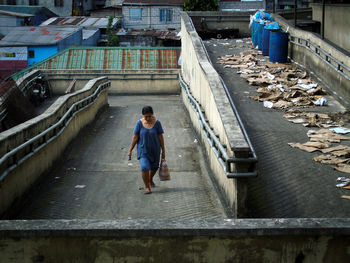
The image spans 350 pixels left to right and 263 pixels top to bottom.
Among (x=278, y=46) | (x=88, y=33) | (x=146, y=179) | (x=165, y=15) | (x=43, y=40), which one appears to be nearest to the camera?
(x=146, y=179)

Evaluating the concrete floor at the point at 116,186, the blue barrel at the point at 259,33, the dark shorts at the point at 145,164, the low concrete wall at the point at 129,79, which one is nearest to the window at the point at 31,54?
the low concrete wall at the point at 129,79

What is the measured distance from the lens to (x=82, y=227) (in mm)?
4809

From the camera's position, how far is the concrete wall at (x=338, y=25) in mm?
15500

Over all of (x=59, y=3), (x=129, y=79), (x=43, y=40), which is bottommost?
Answer: (x=129, y=79)

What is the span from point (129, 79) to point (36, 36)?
737 inches

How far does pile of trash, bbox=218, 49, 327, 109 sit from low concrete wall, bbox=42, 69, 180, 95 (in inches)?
240

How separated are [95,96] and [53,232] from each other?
11428 millimetres

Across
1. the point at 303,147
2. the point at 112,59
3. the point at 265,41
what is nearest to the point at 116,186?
the point at 303,147

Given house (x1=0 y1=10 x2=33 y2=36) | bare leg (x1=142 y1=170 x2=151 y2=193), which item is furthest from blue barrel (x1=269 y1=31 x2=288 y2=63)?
house (x1=0 y1=10 x2=33 y2=36)

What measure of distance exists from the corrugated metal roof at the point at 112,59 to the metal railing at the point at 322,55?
1091 cm

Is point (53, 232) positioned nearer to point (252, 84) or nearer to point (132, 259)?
point (132, 259)

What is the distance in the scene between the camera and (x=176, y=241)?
4836 mm

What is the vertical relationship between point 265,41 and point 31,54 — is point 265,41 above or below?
above

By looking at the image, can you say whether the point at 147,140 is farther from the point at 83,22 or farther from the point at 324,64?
the point at 83,22
